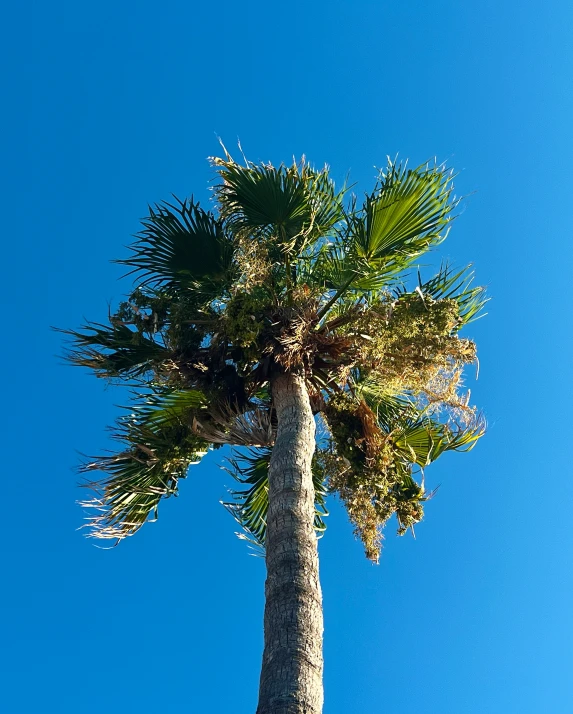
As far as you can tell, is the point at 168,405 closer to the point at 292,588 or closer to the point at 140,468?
the point at 140,468

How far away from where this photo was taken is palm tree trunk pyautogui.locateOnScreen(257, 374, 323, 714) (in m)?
3.98

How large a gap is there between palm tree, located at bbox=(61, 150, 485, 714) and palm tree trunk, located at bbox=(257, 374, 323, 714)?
612 millimetres

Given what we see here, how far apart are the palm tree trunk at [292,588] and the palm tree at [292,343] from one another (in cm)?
61

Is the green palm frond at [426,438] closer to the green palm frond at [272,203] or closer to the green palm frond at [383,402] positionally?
the green palm frond at [383,402]

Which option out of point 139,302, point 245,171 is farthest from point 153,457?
point 245,171

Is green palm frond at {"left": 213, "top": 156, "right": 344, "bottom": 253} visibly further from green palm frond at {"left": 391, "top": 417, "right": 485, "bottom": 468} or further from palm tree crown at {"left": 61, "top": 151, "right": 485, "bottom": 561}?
green palm frond at {"left": 391, "top": 417, "right": 485, "bottom": 468}

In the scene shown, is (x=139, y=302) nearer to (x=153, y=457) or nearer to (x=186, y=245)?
(x=186, y=245)

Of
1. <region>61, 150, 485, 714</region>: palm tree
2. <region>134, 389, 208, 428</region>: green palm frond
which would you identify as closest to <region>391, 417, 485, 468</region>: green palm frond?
<region>61, 150, 485, 714</region>: palm tree

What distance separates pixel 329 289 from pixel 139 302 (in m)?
1.95

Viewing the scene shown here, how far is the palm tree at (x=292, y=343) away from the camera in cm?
705

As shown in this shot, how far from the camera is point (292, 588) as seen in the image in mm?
4637

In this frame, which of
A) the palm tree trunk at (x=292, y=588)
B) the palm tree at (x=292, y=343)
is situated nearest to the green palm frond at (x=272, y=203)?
the palm tree at (x=292, y=343)

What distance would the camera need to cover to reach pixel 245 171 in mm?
7469

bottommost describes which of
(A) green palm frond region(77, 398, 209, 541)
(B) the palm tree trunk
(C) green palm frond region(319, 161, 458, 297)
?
(B) the palm tree trunk
